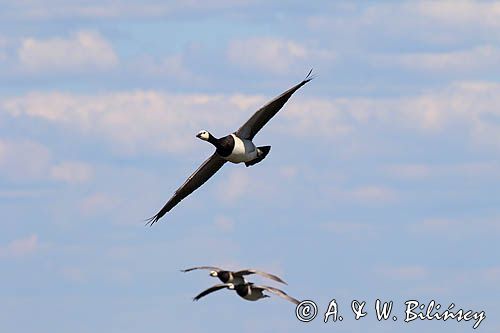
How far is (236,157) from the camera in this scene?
188 feet

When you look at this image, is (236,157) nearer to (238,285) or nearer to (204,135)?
(204,135)

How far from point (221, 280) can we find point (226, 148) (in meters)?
8.74

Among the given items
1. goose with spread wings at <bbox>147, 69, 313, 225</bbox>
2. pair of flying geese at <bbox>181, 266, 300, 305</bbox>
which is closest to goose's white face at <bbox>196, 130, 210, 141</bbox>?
goose with spread wings at <bbox>147, 69, 313, 225</bbox>

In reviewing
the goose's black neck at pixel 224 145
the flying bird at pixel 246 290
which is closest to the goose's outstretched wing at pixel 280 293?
the flying bird at pixel 246 290

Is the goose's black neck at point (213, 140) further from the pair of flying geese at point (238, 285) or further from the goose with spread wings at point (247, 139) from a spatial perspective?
the pair of flying geese at point (238, 285)

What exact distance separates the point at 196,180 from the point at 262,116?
570 centimetres

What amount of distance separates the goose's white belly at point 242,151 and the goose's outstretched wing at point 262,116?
291 millimetres

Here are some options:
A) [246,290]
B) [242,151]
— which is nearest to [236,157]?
[242,151]

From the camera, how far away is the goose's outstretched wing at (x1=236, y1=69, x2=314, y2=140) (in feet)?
186

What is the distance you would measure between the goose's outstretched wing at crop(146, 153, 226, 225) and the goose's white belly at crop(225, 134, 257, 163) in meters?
3.30

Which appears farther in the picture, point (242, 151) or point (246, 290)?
point (242, 151)

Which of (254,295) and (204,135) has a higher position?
(204,135)

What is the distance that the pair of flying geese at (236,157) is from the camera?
48281 mm

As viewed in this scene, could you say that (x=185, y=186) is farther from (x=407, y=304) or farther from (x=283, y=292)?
(x=283, y=292)
